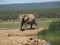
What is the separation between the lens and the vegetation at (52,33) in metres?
5.72

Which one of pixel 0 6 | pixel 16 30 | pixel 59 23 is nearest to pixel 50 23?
pixel 59 23

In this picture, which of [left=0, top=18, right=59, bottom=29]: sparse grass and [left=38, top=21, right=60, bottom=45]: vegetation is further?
[left=0, top=18, right=59, bottom=29]: sparse grass

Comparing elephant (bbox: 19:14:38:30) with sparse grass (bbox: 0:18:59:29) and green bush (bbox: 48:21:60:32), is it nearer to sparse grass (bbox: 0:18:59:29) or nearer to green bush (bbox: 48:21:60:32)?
sparse grass (bbox: 0:18:59:29)

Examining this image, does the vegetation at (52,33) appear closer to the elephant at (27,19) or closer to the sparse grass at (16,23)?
the sparse grass at (16,23)

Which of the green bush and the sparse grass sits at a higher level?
the green bush

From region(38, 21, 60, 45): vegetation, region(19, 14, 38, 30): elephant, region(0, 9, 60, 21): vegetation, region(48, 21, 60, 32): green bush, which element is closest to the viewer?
region(38, 21, 60, 45): vegetation

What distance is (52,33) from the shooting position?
19.9 ft

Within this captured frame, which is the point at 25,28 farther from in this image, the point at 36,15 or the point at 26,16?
the point at 36,15

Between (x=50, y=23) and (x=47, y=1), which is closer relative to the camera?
(x=50, y=23)

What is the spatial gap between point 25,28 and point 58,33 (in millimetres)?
1002

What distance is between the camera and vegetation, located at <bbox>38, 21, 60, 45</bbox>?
5716 mm

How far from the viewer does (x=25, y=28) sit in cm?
676

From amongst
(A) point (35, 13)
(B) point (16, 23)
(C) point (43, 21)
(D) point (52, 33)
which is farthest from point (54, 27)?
(A) point (35, 13)

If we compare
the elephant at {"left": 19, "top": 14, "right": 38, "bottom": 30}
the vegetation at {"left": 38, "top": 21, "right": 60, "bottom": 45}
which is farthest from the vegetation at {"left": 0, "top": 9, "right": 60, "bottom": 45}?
the elephant at {"left": 19, "top": 14, "right": 38, "bottom": 30}
